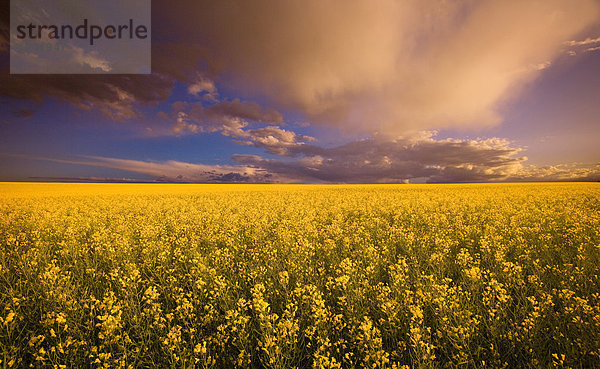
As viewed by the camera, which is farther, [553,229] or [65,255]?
[553,229]

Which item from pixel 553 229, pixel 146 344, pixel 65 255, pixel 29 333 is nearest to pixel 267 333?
pixel 146 344

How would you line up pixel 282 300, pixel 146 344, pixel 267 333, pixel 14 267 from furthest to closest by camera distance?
pixel 14 267
pixel 282 300
pixel 146 344
pixel 267 333

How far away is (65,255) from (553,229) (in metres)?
15.3

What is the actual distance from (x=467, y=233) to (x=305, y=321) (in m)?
6.97

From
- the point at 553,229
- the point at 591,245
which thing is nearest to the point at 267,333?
the point at 591,245

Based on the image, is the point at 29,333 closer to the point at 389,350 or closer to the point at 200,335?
the point at 200,335

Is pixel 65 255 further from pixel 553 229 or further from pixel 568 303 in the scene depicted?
pixel 553 229

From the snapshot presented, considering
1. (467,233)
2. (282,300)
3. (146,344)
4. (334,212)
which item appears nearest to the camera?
(146,344)

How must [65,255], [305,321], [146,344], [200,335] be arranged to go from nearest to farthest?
[146,344] < [200,335] < [305,321] < [65,255]

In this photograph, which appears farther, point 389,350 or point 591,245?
point 591,245

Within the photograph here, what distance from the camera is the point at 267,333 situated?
116 inches

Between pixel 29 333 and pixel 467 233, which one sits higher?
pixel 467 233

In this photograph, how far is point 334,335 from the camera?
3521 mm

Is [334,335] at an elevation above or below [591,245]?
below
